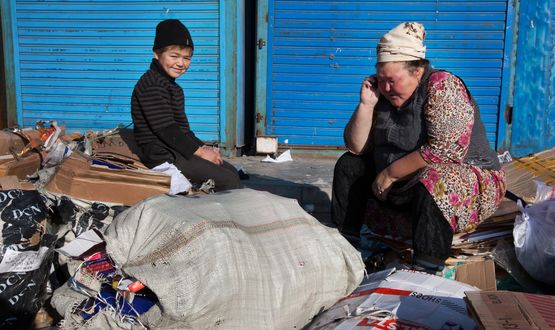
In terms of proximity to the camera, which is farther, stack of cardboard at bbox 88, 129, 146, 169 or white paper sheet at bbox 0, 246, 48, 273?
stack of cardboard at bbox 88, 129, 146, 169

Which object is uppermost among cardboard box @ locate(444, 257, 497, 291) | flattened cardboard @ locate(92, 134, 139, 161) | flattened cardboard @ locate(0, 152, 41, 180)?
flattened cardboard @ locate(92, 134, 139, 161)

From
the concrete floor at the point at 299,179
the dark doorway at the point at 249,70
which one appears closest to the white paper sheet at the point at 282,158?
the concrete floor at the point at 299,179

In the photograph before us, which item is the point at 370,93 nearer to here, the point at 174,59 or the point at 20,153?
the point at 174,59

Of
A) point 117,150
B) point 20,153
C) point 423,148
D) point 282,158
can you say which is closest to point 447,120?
point 423,148

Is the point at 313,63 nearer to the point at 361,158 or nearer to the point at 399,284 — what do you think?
the point at 361,158

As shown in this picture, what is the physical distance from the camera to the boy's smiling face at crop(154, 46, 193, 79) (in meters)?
3.30

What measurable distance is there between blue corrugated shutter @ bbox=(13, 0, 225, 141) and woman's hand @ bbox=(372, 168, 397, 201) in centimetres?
318

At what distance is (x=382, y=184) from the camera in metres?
2.80

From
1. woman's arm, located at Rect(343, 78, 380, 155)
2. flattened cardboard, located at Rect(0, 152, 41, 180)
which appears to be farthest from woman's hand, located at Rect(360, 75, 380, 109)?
flattened cardboard, located at Rect(0, 152, 41, 180)

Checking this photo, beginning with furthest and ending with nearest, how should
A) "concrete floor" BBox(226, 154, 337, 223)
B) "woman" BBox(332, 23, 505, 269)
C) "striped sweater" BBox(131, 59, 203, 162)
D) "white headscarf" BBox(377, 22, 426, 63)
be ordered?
1. "concrete floor" BBox(226, 154, 337, 223)
2. "striped sweater" BBox(131, 59, 203, 162)
3. "white headscarf" BBox(377, 22, 426, 63)
4. "woman" BBox(332, 23, 505, 269)

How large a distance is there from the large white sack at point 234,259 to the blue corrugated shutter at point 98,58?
3.42m

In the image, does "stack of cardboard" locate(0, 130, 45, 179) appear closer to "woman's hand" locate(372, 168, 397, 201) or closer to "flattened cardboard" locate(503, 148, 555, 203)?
"woman's hand" locate(372, 168, 397, 201)

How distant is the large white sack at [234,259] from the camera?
1.92 meters

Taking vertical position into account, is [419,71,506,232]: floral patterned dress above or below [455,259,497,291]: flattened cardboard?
above
